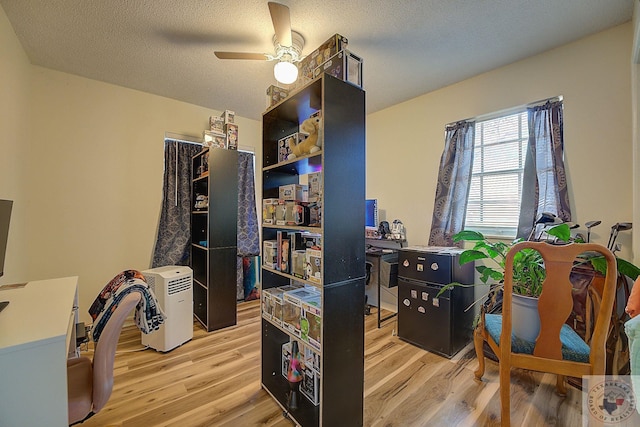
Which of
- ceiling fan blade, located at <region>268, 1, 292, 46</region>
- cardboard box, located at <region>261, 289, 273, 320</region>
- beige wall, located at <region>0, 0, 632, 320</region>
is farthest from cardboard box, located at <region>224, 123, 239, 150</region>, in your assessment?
cardboard box, located at <region>261, 289, 273, 320</region>

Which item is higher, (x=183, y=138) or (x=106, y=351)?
(x=183, y=138)

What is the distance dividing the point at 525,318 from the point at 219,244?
2672 mm

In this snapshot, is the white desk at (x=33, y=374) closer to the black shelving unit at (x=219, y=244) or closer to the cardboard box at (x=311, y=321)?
the cardboard box at (x=311, y=321)

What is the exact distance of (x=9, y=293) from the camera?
145 centimetres

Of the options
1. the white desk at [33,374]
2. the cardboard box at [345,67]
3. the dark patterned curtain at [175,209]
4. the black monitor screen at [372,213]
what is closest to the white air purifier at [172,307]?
the dark patterned curtain at [175,209]

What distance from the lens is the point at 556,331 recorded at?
1.41 m

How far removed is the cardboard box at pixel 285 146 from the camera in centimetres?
173

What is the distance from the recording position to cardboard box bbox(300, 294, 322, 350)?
141cm

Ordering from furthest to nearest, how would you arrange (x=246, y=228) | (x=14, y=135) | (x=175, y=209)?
(x=246, y=228), (x=175, y=209), (x=14, y=135)

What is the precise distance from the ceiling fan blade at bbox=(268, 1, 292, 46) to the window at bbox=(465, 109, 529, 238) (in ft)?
6.88

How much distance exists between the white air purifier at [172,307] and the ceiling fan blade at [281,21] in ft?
7.28

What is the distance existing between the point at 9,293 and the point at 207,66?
2.20 meters

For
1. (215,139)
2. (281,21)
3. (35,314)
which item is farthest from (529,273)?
(215,139)

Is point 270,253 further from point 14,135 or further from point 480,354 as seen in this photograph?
point 14,135
